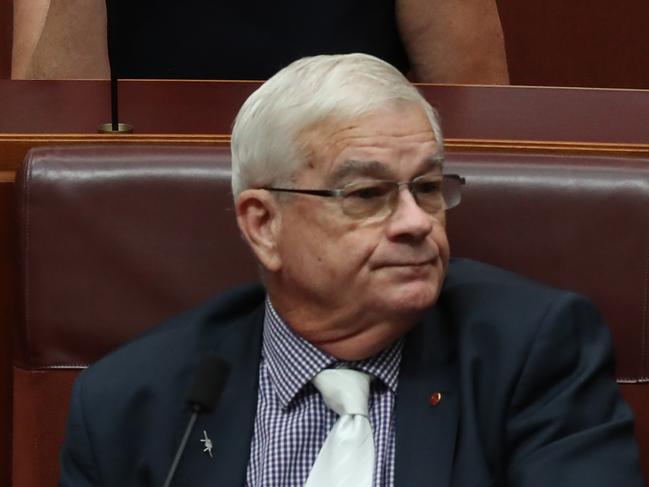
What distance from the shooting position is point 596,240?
123 centimetres

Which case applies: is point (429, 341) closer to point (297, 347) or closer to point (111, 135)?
point (297, 347)

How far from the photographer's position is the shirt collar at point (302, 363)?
1168 mm

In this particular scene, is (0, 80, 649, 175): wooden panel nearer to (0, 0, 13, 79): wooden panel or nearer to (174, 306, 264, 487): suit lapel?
(174, 306, 264, 487): suit lapel

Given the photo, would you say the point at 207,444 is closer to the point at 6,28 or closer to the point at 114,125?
the point at 114,125

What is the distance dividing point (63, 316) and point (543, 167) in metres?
0.45

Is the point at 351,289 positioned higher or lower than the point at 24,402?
higher

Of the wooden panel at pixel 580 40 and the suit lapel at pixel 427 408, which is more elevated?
the wooden panel at pixel 580 40

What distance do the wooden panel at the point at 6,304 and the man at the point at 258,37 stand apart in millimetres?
579

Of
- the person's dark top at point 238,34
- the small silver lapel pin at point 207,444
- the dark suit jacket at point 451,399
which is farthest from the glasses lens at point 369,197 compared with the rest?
the person's dark top at point 238,34

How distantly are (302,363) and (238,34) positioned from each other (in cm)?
78

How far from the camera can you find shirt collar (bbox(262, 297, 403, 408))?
3.83 feet

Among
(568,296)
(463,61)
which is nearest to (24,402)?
(568,296)

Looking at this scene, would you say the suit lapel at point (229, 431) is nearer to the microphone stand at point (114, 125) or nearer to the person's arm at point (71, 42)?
A: the microphone stand at point (114, 125)

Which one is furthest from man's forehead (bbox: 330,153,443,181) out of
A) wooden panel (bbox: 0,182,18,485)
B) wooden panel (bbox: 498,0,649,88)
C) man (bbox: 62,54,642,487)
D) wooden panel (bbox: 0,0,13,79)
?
wooden panel (bbox: 0,0,13,79)
